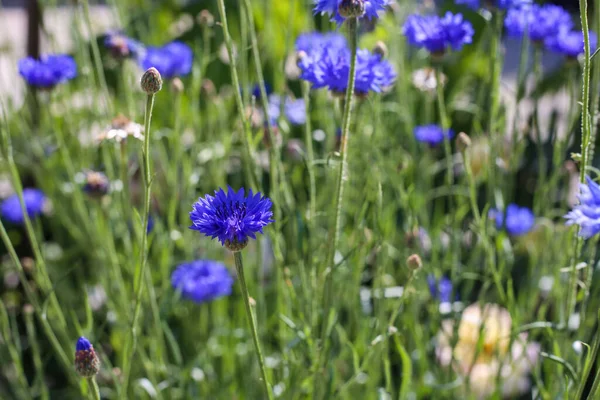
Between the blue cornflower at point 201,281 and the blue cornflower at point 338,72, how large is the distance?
421 mm

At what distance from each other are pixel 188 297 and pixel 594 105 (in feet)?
2.12

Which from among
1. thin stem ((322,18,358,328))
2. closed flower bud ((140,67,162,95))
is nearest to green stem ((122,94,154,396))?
closed flower bud ((140,67,162,95))

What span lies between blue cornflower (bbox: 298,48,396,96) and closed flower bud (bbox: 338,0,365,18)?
0.17 m

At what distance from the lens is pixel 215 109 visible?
1282 mm

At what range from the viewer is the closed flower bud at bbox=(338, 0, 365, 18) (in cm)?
62

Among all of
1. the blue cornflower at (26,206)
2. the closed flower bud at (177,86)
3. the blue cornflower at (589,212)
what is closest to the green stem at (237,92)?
the closed flower bud at (177,86)

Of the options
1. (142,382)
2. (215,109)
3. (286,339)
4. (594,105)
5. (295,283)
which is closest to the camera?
(594,105)

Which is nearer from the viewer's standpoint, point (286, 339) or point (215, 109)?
point (286, 339)

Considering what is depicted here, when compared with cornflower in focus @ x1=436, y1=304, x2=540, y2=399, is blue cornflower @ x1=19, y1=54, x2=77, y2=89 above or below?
above

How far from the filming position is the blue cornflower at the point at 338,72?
2.60 feet

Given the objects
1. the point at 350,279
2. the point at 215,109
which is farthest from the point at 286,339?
the point at 215,109

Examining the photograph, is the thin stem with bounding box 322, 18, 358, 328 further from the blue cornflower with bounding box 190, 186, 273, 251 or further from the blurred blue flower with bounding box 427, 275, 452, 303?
the blurred blue flower with bounding box 427, 275, 452, 303

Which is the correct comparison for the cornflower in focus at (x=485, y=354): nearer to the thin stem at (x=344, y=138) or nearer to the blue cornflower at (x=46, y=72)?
the thin stem at (x=344, y=138)

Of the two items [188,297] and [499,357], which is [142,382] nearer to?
[188,297]
